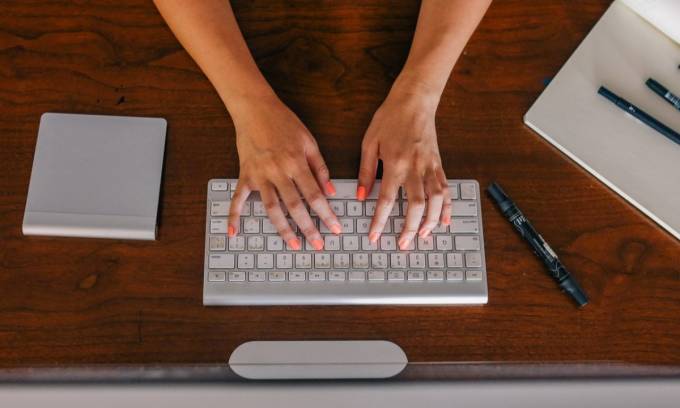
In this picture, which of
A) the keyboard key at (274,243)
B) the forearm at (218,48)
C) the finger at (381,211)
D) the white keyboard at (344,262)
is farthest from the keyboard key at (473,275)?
the forearm at (218,48)

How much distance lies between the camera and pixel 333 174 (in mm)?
752

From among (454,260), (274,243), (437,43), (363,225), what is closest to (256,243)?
(274,243)

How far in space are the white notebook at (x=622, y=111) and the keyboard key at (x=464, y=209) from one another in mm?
134

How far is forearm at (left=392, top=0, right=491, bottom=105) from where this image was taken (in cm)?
78

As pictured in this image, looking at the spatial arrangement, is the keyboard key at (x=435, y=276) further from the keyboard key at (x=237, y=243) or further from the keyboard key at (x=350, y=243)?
the keyboard key at (x=237, y=243)

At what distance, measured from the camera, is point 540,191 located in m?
0.76

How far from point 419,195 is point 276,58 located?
256 millimetres

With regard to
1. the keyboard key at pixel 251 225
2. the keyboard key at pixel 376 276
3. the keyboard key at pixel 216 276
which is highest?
the keyboard key at pixel 251 225

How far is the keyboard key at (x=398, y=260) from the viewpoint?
71 centimetres

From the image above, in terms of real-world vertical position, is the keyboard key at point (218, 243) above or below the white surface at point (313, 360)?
above

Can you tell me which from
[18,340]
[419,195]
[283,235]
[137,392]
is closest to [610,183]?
[419,195]

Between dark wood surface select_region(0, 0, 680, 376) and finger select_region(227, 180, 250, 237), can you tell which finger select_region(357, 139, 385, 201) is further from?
finger select_region(227, 180, 250, 237)

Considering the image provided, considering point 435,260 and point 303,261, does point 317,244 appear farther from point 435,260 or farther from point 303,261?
point 435,260

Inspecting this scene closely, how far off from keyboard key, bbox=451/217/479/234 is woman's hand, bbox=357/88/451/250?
13mm
